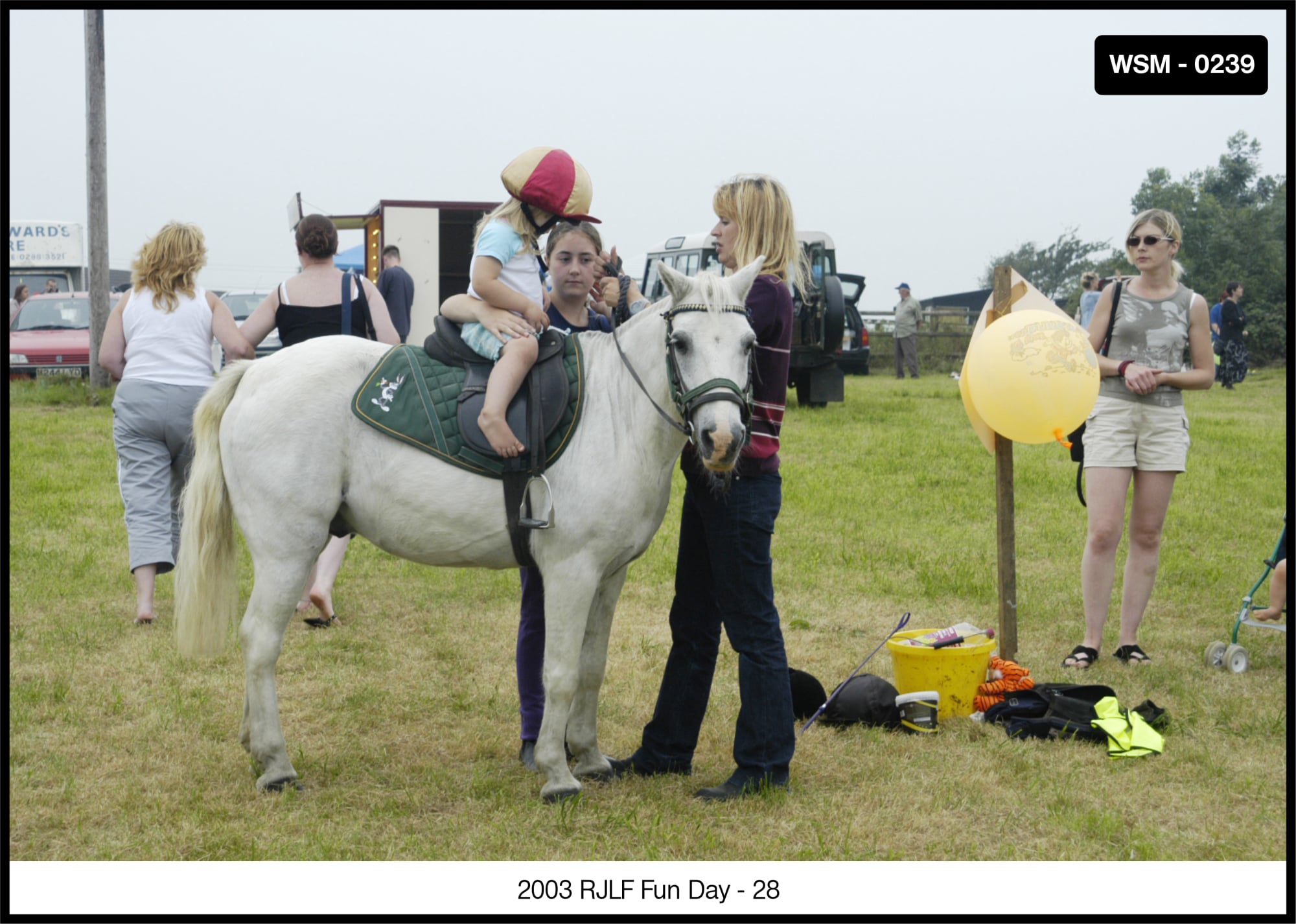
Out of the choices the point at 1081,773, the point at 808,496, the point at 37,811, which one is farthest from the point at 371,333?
the point at 808,496

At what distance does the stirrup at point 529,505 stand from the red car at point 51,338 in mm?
17138

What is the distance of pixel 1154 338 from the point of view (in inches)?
231

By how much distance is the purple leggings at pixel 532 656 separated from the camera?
4.54 metres

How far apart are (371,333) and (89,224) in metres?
12.1

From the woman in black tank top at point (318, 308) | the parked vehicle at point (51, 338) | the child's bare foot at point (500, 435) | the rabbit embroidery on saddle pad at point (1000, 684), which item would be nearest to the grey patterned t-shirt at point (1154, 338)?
the rabbit embroidery on saddle pad at point (1000, 684)

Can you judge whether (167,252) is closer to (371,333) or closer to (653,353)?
(371,333)

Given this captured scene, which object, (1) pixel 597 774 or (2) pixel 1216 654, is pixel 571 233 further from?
(2) pixel 1216 654

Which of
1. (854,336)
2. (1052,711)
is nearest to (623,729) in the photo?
(1052,711)

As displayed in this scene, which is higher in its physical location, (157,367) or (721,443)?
(157,367)

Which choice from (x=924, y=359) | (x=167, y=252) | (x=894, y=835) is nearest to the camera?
(x=894, y=835)

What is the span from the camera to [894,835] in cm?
385

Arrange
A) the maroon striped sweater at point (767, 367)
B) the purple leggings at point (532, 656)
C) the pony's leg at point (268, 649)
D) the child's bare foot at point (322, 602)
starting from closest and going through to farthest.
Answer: the maroon striped sweater at point (767, 367) → the pony's leg at point (268, 649) → the purple leggings at point (532, 656) → the child's bare foot at point (322, 602)

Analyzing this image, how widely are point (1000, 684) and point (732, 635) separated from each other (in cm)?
177

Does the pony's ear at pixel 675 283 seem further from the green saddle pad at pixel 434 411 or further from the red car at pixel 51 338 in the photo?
the red car at pixel 51 338
